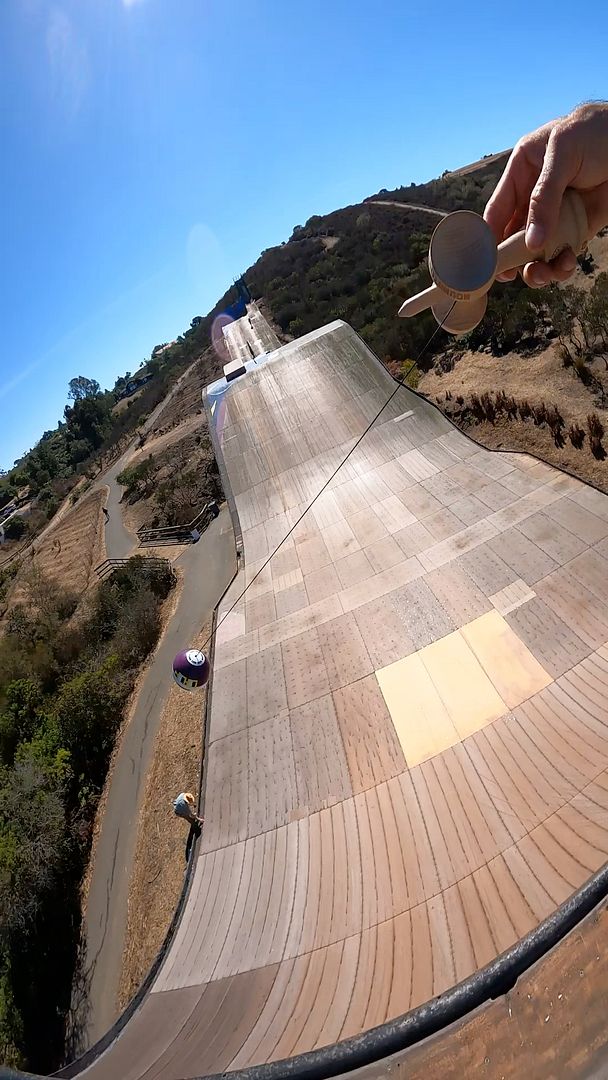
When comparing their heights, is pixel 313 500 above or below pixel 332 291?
below

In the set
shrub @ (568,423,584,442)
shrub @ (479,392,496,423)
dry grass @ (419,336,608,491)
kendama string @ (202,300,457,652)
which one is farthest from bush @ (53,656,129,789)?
shrub @ (568,423,584,442)

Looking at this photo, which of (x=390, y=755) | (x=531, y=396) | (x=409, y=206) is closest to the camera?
(x=390, y=755)

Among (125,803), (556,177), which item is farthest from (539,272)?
(125,803)

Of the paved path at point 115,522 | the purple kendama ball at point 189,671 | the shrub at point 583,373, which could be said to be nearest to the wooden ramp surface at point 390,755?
the purple kendama ball at point 189,671

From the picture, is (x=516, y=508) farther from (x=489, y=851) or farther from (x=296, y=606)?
(x=489, y=851)

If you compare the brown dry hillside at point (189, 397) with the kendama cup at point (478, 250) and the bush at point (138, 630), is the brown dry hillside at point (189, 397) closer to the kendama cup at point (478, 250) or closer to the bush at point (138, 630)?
the bush at point (138, 630)

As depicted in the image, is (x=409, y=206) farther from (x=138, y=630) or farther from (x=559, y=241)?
(x=559, y=241)

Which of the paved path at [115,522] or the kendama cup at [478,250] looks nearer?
the kendama cup at [478,250]
